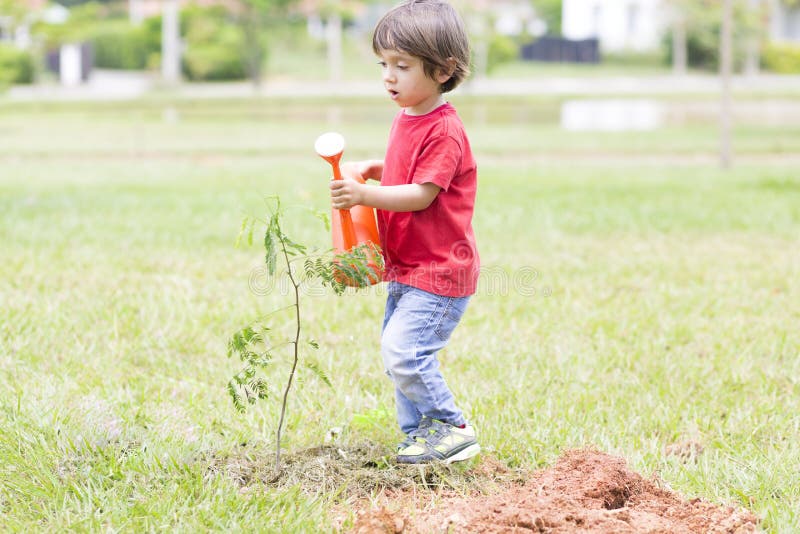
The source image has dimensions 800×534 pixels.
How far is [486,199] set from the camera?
328 inches

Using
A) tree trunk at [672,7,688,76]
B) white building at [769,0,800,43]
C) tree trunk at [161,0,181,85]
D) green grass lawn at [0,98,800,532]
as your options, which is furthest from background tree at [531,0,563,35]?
green grass lawn at [0,98,800,532]

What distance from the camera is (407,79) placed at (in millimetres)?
2643

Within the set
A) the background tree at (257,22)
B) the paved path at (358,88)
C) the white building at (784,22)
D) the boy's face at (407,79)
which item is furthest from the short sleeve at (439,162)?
the white building at (784,22)

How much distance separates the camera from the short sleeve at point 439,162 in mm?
2611

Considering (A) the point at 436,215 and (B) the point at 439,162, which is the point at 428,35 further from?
(A) the point at 436,215

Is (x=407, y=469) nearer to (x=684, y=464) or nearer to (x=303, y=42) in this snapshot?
(x=684, y=464)

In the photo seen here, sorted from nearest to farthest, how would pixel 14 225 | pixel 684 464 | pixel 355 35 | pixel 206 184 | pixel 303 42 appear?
pixel 684 464 < pixel 14 225 < pixel 206 184 < pixel 303 42 < pixel 355 35

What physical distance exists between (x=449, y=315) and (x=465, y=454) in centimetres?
41

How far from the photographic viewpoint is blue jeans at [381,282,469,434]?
269cm

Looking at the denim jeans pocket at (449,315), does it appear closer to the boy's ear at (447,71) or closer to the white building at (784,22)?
the boy's ear at (447,71)

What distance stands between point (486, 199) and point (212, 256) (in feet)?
10.3

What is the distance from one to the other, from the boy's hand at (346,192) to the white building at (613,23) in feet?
153

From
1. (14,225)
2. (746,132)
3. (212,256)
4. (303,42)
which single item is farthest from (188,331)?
(303,42)

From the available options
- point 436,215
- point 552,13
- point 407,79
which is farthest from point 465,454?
point 552,13
